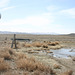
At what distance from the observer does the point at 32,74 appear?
29.8 ft

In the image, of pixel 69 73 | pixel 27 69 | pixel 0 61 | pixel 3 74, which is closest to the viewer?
pixel 3 74

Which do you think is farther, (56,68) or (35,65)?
(56,68)

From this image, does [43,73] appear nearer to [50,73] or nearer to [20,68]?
[50,73]

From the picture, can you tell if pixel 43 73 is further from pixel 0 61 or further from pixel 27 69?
pixel 0 61

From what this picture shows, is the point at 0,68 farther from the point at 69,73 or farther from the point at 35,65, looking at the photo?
the point at 69,73

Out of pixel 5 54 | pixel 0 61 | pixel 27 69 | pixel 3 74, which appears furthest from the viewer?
pixel 5 54

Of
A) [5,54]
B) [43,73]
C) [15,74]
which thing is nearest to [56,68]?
[43,73]

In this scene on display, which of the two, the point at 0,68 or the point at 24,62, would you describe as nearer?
the point at 0,68

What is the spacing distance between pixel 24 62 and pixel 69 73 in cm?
304

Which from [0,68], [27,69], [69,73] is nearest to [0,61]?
[0,68]

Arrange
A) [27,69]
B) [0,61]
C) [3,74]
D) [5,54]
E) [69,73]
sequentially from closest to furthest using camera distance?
[3,74]
[69,73]
[27,69]
[0,61]
[5,54]

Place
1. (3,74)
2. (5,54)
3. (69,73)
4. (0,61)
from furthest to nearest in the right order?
(5,54)
(0,61)
(69,73)
(3,74)

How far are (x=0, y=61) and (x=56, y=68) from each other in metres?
3.93

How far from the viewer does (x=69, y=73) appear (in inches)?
370
